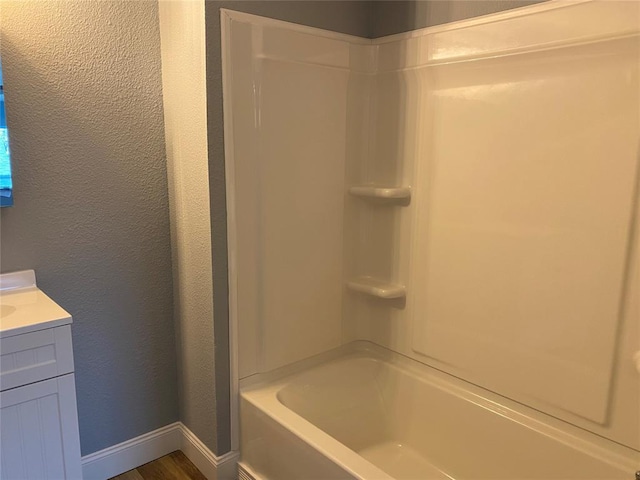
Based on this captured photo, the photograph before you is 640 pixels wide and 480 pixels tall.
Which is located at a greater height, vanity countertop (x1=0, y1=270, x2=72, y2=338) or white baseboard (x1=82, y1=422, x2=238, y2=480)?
vanity countertop (x1=0, y1=270, x2=72, y2=338)

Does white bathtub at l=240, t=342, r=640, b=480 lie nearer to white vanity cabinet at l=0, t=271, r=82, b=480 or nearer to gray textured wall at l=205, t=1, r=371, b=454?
gray textured wall at l=205, t=1, r=371, b=454

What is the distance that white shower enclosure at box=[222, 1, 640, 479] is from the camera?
5.13 ft

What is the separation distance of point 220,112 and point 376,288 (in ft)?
3.21

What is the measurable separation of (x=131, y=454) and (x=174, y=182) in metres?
1.16

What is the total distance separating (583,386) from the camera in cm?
167

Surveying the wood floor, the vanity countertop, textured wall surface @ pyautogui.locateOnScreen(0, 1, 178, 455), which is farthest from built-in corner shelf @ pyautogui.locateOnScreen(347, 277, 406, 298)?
the vanity countertop

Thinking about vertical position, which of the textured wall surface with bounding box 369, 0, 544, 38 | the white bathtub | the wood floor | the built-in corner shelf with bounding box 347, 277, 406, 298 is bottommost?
the wood floor

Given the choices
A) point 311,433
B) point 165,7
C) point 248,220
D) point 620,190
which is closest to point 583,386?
point 620,190

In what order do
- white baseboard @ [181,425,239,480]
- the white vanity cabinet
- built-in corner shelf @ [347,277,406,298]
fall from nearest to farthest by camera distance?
1. the white vanity cabinet
2. white baseboard @ [181,425,239,480]
3. built-in corner shelf @ [347,277,406,298]

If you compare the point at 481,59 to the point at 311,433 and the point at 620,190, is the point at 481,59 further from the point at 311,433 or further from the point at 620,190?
the point at 311,433

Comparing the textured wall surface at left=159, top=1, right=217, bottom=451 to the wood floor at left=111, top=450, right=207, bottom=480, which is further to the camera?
the wood floor at left=111, top=450, right=207, bottom=480

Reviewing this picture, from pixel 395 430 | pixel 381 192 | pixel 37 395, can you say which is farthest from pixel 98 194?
pixel 395 430

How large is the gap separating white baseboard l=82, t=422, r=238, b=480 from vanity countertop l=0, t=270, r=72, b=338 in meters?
0.74

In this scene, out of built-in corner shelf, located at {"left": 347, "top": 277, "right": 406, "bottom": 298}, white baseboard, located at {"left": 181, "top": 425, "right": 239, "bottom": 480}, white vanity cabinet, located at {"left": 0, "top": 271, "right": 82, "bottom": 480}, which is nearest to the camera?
white vanity cabinet, located at {"left": 0, "top": 271, "right": 82, "bottom": 480}
